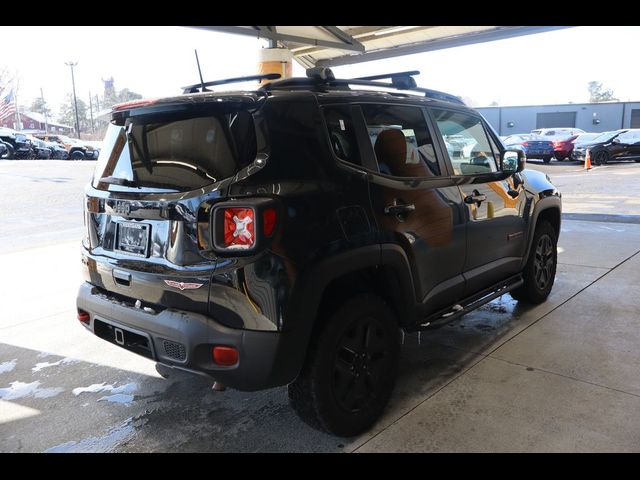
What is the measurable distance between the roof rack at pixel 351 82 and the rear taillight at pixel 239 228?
695mm

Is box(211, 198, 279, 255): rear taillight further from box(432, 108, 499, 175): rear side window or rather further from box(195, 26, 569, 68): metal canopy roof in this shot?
box(195, 26, 569, 68): metal canopy roof

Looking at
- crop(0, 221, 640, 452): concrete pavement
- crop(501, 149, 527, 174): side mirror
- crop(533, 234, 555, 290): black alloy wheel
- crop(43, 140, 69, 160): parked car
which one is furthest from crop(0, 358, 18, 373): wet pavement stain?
crop(43, 140, 69, 160): parked car

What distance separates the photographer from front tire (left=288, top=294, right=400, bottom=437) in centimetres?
257

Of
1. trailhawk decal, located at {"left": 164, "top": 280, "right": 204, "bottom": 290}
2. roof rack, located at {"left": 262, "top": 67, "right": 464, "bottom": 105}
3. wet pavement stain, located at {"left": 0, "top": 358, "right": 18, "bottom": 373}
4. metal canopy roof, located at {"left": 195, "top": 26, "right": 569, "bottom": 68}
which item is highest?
metal canopy roof, located at {"left": 195, "top": 26, "right": 569, "bottom": 68}

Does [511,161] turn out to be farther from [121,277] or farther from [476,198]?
[121,277]

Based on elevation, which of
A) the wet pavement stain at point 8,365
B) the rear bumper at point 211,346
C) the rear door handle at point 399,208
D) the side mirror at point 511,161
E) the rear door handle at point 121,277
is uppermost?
the side mirror at point 511,161

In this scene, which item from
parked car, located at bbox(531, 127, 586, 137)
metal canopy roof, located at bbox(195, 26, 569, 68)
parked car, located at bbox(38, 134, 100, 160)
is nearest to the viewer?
metal canopy roof, located at bbox(195, 26, 569, 68)

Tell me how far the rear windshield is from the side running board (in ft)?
5.27

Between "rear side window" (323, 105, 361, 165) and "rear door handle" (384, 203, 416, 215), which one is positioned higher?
"rear side window" (323, 105, 361, 165)

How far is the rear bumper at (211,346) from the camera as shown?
2.33m

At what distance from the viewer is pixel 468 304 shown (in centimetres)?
371

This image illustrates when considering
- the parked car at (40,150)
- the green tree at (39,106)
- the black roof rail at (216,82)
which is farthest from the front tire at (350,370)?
the green tree at (39,106)

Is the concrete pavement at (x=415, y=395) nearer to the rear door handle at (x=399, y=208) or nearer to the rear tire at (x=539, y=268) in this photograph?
the rear tire at (x=539, y=268)

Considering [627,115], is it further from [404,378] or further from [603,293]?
[404,378]
